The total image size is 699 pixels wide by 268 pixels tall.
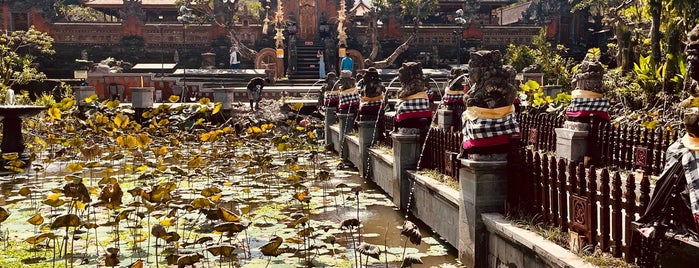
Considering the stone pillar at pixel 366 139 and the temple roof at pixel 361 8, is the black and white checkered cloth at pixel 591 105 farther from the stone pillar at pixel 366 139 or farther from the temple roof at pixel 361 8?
the temple roof at pixel 361 8

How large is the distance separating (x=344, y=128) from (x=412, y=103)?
5470 millimetres

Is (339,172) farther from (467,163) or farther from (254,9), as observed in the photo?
(254,9)

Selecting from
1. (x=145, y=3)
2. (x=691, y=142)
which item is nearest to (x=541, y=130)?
(x=691, y=142)

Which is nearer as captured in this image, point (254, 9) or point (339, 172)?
point (339, 172)

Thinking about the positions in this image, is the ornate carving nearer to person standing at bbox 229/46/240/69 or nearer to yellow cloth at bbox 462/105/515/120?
person standing at bbox 229/46/240/69

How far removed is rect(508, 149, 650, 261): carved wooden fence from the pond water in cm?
146

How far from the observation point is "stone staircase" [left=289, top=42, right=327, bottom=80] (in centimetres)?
3422

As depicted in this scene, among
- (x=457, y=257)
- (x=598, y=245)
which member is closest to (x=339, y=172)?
(x=457, y=257)

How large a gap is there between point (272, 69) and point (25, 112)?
68.0 ft

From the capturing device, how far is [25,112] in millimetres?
13086

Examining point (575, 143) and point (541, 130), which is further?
point (541, 130)

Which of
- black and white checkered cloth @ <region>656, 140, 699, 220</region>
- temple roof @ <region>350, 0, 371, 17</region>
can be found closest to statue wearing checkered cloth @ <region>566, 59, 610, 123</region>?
black and white checkered cloth @ <region>656, 140, 699, 220</region>

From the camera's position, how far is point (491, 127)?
20.7 feet

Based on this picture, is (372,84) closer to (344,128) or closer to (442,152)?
(344,128)
